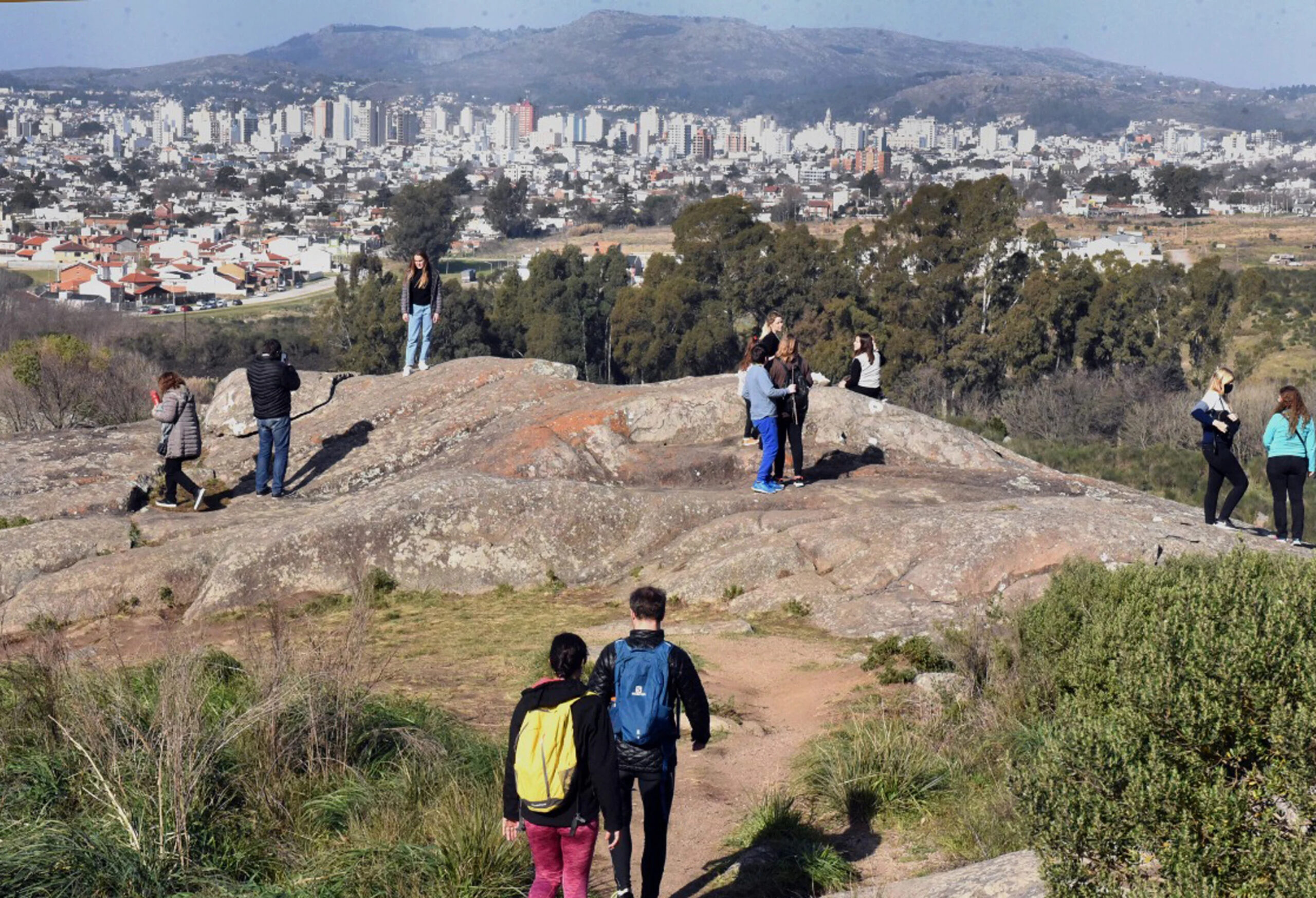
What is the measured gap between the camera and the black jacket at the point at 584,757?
17.6 feet

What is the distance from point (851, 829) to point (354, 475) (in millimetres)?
10302

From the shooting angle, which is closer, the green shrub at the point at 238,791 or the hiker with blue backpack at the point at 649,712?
the hiker with blue backpack at the point at 649,712

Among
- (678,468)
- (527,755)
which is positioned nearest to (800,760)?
(527,755)

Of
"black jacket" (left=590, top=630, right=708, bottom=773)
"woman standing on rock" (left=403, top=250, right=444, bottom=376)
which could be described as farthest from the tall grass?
"woman standing on rock" (left=403, top=250, right=444, bottom=376)

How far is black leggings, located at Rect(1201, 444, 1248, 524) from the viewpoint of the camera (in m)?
12.7

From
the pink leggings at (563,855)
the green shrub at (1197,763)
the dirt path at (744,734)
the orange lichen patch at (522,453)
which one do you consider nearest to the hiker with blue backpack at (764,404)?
the orange lichen patch at (522,453)

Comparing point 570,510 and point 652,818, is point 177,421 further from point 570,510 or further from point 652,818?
point 652,818

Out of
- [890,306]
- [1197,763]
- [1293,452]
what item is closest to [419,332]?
[1293,452]

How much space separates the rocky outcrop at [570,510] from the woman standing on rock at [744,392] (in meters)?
0.25

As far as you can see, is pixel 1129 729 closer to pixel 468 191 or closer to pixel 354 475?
pixel 354 475

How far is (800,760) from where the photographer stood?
7.87 meters

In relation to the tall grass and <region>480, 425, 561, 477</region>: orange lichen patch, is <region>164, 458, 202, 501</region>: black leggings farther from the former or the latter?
the tall grass

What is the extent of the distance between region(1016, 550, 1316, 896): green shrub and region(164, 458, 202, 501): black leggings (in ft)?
37.1

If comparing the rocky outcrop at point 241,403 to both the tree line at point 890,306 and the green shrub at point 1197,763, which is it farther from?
the tree line at point 890,306
